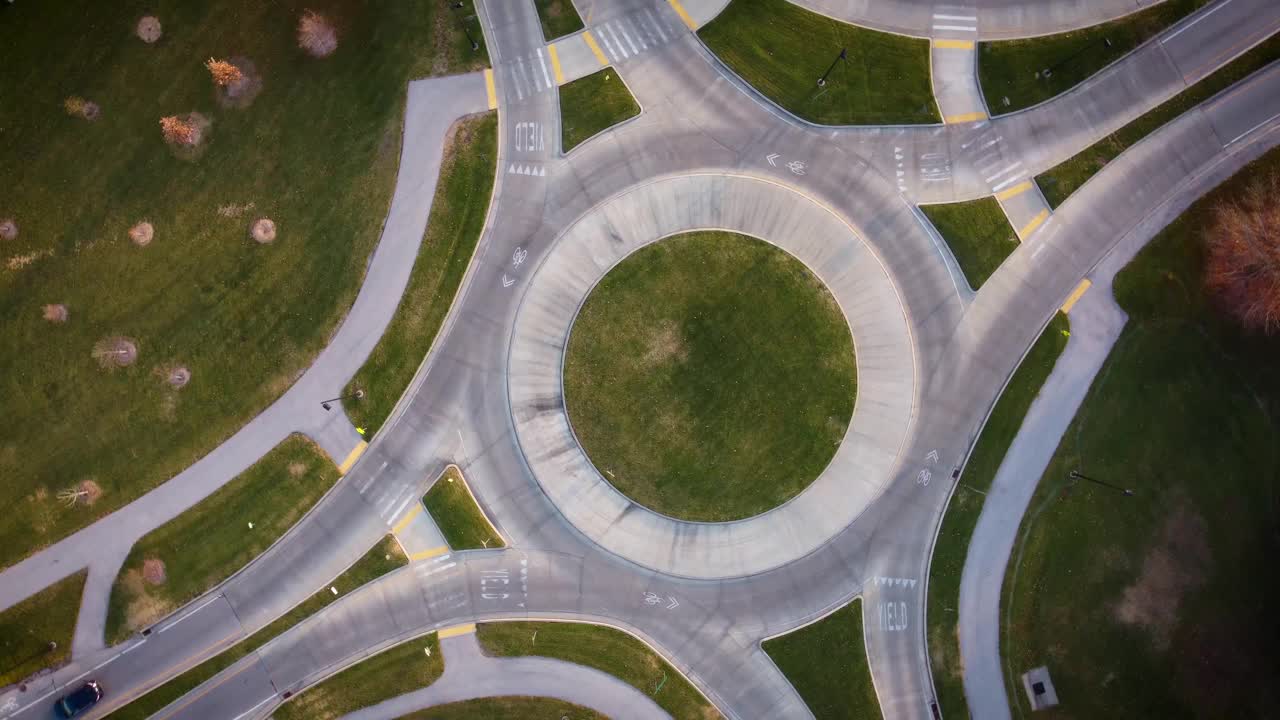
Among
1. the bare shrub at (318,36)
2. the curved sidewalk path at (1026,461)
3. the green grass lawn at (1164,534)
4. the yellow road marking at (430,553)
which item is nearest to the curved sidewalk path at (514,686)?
the yellow road marking at (430,553)

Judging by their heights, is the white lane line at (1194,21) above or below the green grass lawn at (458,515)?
above

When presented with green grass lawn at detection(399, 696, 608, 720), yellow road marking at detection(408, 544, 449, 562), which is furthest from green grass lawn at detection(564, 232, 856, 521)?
green grass lawn at detection(399, 696, 608, 720)

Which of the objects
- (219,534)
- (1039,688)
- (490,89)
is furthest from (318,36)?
(1039,688)

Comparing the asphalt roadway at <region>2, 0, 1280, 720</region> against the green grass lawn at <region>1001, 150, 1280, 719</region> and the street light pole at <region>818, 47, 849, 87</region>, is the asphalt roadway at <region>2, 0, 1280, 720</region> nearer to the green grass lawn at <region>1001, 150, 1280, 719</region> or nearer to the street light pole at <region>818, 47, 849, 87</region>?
the street light pole at <region>818, 47, 849, 87</region>

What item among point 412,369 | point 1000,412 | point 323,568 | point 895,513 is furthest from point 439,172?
point 1000,412

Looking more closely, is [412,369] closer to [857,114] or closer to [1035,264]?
[857,114]

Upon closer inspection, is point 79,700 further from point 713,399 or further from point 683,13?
point 683,13

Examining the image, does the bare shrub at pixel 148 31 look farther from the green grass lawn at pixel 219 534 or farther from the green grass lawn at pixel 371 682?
the green grass lawn at pixel 371 682

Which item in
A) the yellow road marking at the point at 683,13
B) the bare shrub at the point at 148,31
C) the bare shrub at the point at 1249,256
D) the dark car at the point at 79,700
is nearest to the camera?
the bare shrub at the point at 1249,256
